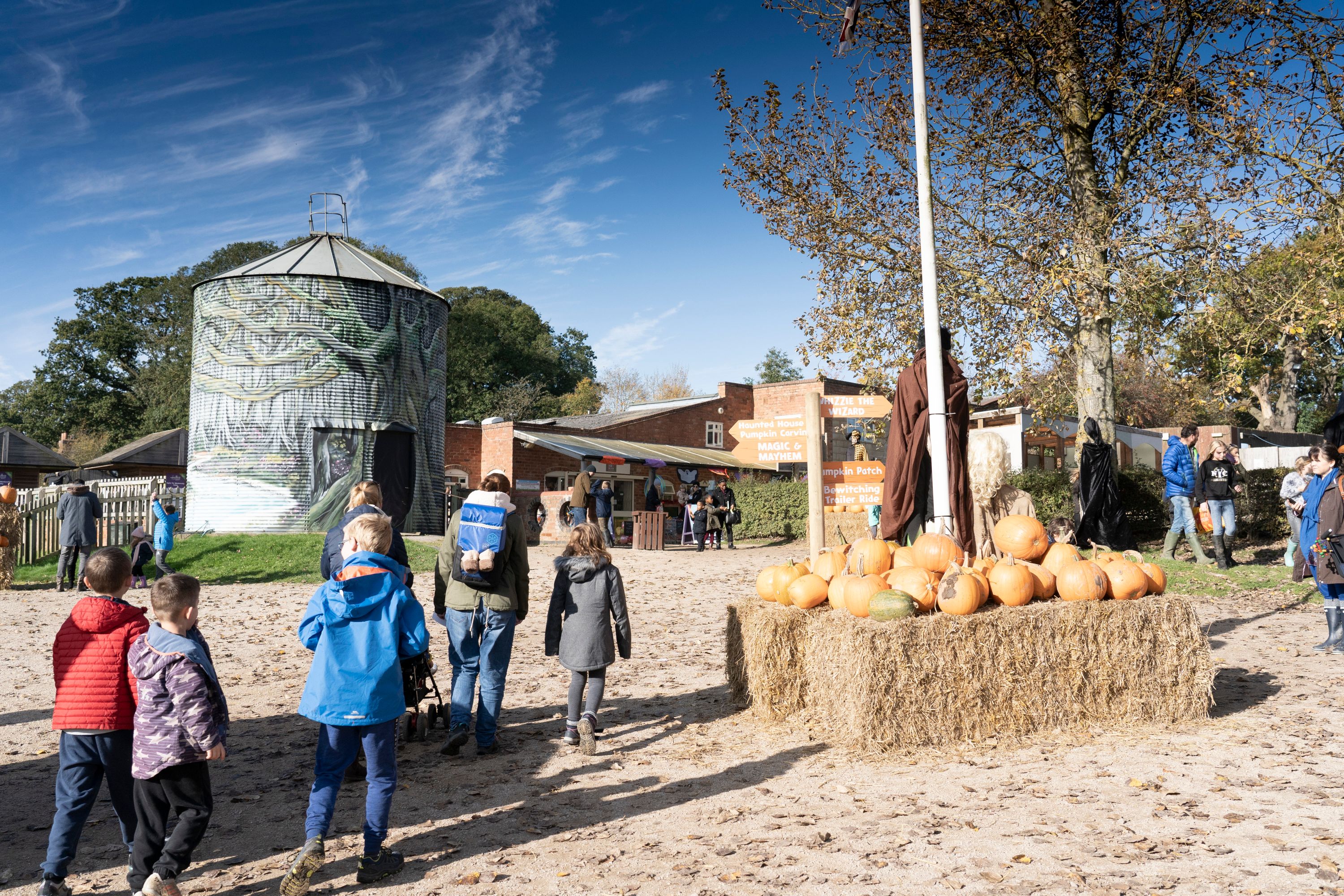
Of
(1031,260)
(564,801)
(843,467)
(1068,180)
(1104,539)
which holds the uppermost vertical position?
(1068,180)

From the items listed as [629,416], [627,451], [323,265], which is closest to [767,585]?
[323,265]

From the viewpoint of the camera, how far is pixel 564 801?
→ 504cm

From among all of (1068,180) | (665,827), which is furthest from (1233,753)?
(1068,180)

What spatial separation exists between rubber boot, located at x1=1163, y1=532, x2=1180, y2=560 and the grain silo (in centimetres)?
1909

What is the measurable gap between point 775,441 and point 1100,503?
5.67 metres

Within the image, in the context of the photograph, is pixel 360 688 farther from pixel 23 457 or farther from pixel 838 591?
pixel 23 457

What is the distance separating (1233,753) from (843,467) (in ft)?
11.7

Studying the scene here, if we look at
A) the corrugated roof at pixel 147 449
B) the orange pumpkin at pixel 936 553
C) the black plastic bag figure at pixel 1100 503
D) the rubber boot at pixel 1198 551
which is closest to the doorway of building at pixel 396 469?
the black plastic bag figure at pixel 1100 503

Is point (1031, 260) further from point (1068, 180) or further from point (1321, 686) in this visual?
point (1321, 686)

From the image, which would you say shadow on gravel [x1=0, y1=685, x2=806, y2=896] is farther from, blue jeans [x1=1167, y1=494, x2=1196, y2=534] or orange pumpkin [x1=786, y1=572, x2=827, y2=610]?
blue jeans [x1=1167, y1=494, x2=1196, y2=534]

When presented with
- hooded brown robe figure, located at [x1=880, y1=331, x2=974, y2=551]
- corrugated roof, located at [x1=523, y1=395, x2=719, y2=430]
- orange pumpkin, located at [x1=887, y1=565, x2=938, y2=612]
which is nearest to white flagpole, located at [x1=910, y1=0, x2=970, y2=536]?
hooded brown robe figure, located at [x1=880, y1=331, x2=974, y2=551]

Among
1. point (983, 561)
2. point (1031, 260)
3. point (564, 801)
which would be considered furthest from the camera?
point (1031, 260)

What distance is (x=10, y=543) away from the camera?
1516cm

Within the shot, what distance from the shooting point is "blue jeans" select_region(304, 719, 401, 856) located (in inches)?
156
